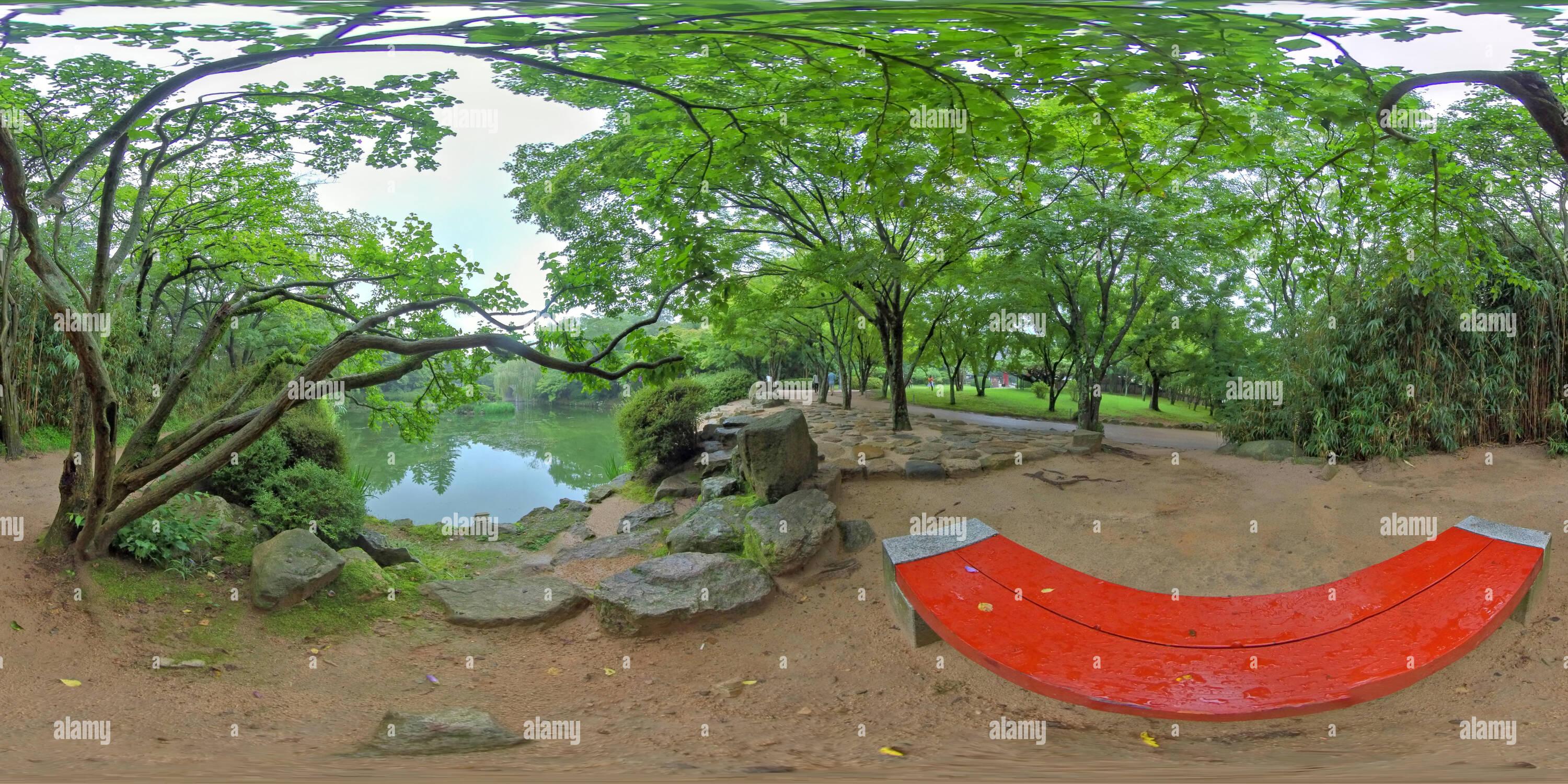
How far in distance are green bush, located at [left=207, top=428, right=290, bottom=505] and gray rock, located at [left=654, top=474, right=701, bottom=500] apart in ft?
11.9

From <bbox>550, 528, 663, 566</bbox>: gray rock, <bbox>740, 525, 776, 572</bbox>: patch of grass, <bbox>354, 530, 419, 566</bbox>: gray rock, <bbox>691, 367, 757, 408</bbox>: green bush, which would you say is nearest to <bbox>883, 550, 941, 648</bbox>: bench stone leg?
<bbox>740, 525, 776, 572</bbox>: patch of grass

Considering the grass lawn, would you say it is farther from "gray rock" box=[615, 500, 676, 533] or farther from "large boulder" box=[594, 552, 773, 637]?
"large boulder" box=[594, 552, 773, 637]

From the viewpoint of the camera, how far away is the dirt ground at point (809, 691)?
92.9 inches

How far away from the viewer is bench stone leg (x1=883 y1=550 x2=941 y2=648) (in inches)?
150

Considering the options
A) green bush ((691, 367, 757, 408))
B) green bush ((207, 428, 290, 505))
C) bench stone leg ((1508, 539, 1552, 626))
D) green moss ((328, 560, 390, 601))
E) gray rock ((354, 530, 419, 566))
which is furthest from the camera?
green bush ((691, 367, 757, 408))

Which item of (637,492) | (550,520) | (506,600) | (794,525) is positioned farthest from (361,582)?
(637,492)

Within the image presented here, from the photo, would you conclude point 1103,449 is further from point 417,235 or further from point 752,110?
point 417,235

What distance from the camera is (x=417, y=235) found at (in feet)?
21.6

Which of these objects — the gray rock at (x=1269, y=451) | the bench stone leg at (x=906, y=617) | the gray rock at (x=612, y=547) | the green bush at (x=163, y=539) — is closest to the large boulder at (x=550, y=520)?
the gray rock at (x=612, y=547)

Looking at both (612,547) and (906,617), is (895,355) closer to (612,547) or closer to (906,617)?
(612,547)

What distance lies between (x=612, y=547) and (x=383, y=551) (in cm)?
182

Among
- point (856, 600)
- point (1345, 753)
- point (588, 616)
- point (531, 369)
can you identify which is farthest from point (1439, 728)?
point (531, 369)

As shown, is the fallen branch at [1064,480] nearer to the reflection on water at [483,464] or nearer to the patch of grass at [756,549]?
the patch of grass at [756,549]

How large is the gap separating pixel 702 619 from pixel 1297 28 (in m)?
4.17
